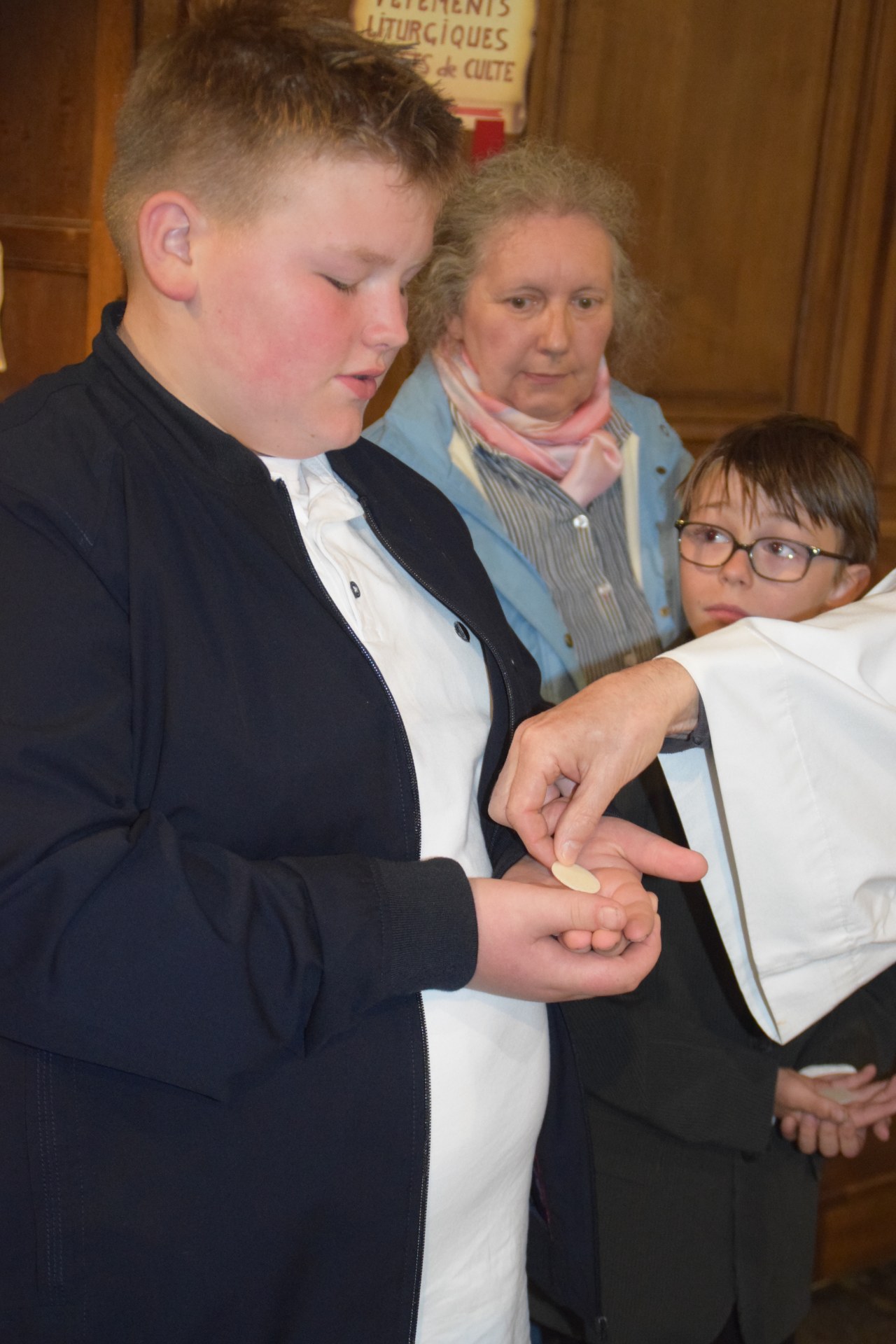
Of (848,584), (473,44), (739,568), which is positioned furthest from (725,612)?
(473,44)

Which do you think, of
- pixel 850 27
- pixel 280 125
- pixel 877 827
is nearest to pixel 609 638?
pixel 877 827

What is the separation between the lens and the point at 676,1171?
1562 millimetres

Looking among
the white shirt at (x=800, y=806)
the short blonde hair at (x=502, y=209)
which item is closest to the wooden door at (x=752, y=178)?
the short blonde hair at (x=502, y=209)

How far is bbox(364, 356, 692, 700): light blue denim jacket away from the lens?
2.15 metres

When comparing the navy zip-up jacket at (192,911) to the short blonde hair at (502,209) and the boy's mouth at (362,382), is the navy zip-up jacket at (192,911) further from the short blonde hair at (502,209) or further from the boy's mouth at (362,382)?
the short blonde hair at (502,209)

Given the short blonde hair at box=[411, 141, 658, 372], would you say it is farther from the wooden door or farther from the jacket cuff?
the jacket cuff

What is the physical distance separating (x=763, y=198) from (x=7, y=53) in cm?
160

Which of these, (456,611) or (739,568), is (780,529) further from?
(456,611)

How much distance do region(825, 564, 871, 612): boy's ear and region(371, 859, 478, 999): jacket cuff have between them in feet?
3.18

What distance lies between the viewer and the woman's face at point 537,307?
2260mm

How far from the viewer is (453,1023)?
1.18 meters

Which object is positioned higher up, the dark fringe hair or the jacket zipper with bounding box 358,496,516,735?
the dark fringe hair

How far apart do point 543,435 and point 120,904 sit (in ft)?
5.30

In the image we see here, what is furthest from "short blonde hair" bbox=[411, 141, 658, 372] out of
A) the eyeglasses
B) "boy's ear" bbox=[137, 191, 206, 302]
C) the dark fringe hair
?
"boy's ear" bbox=[137, 191, 206, 302]
